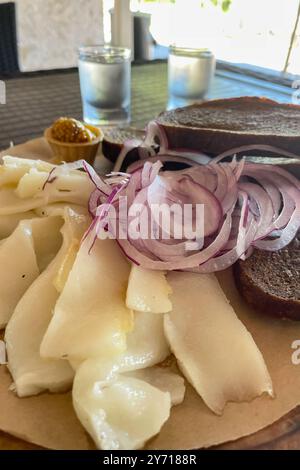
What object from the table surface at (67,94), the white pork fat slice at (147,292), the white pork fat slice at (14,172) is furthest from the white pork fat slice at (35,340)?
the table surface at (67,94)

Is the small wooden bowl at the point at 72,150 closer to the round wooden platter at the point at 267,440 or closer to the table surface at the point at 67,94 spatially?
the table surface at the point at 67,94

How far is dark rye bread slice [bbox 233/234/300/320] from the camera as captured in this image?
114 centimetres

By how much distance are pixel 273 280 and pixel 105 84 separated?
1424 mm

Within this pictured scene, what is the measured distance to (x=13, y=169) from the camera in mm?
1412

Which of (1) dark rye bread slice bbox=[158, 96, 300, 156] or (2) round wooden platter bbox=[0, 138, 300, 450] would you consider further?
(1) dark rye bread slice bbox=[158, 96, 300, 156]

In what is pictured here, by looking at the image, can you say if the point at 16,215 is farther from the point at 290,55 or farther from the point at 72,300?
the point at 290,55

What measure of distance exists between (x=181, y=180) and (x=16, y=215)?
49cm

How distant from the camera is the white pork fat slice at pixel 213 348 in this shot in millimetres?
977

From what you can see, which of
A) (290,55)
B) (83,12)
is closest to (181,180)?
(290,55)

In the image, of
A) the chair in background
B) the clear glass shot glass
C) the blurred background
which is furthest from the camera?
the blurred background

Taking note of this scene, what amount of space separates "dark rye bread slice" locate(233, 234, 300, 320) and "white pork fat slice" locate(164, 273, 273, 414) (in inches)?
3.4

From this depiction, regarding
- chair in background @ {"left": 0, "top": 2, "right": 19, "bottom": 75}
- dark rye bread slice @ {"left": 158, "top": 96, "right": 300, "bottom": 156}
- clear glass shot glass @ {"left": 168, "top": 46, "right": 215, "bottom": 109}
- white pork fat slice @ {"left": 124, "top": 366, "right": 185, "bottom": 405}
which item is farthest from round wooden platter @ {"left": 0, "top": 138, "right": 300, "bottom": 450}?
chair in background @ {"left": 0, "top": 2, "right": 19, "bottom": 75}

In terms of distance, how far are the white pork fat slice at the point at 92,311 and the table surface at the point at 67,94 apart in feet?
3.66

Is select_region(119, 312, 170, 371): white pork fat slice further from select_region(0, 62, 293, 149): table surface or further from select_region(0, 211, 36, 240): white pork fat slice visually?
select_region(0, 62, 293, 149): table surface
